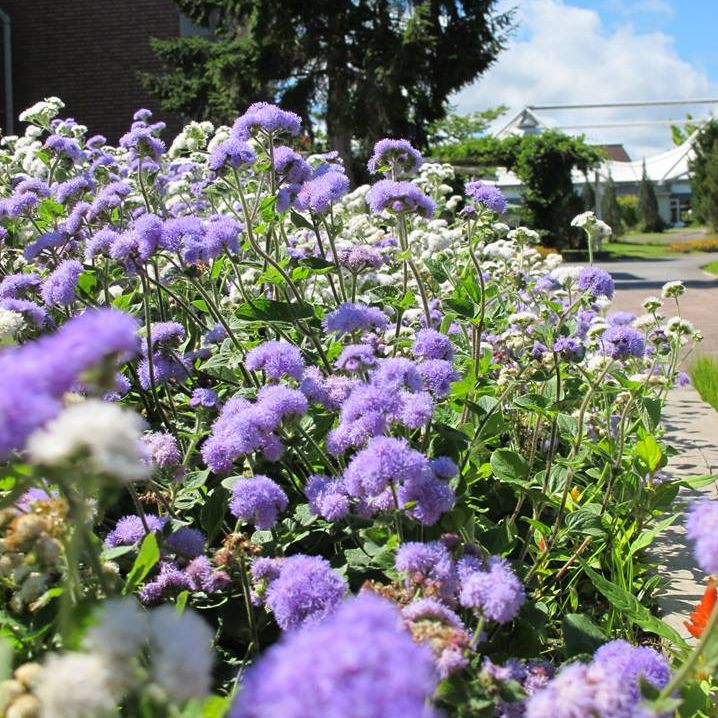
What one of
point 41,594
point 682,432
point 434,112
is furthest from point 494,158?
point 41,594

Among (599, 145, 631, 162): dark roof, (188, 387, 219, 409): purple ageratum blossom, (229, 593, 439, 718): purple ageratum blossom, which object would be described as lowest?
(188, 387, 219, 409): purple ageratum blossom

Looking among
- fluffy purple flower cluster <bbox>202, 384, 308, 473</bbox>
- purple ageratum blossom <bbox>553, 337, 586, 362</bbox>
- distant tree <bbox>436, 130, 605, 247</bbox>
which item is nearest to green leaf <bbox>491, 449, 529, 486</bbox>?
purple ageratum blossom <bbox>553, 337, 586, 362</bbox>

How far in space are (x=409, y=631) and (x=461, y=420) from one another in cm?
129

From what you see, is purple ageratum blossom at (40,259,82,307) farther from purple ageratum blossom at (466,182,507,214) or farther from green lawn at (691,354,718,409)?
green lawn at (691,354,718,409)

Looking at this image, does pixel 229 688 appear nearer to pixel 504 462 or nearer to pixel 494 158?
pixel 504 462

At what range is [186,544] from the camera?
182cm

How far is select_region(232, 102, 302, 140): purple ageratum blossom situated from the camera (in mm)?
2486

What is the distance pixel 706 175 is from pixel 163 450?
38378mm

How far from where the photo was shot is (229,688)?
5.33 ft

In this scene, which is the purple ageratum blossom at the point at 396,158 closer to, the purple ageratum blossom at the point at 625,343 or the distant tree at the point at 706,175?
the purple ageratum blossom at the point at 625,343

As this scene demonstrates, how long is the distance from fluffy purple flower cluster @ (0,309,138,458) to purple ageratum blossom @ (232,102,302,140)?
1.75 m

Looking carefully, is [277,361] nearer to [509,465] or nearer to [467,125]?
[509,465]

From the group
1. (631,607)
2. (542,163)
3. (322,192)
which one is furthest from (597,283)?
(542,163)

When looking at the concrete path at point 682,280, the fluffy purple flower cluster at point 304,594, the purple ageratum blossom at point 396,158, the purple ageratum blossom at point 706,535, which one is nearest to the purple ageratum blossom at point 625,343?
the purple ageratum blossom at point 396,158
